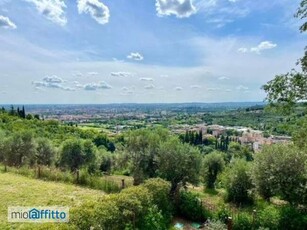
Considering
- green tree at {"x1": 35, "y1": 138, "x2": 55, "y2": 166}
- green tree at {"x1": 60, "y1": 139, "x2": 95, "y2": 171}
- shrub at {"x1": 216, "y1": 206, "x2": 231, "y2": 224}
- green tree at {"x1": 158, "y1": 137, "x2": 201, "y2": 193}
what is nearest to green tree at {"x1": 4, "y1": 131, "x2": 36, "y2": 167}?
green tree at {"x1": 35, "y1": 138, "x2": 55, "y2": 166}

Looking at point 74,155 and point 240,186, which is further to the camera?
point 74,155

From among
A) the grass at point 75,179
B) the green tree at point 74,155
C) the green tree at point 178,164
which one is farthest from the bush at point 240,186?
the green tree at point 74,155

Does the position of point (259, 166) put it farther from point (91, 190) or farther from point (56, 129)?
point (56, 129)

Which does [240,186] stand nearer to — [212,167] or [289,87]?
[212,167]

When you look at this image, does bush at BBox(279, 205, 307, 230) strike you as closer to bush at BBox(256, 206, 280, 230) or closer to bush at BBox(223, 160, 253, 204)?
bush at BBox(256, 206, 280, 230)

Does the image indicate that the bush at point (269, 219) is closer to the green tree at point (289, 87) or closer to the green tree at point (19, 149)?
the green tree at point (289, 87)

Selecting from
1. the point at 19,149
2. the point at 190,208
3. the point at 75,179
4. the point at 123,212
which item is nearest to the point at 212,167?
the point at 190,208
